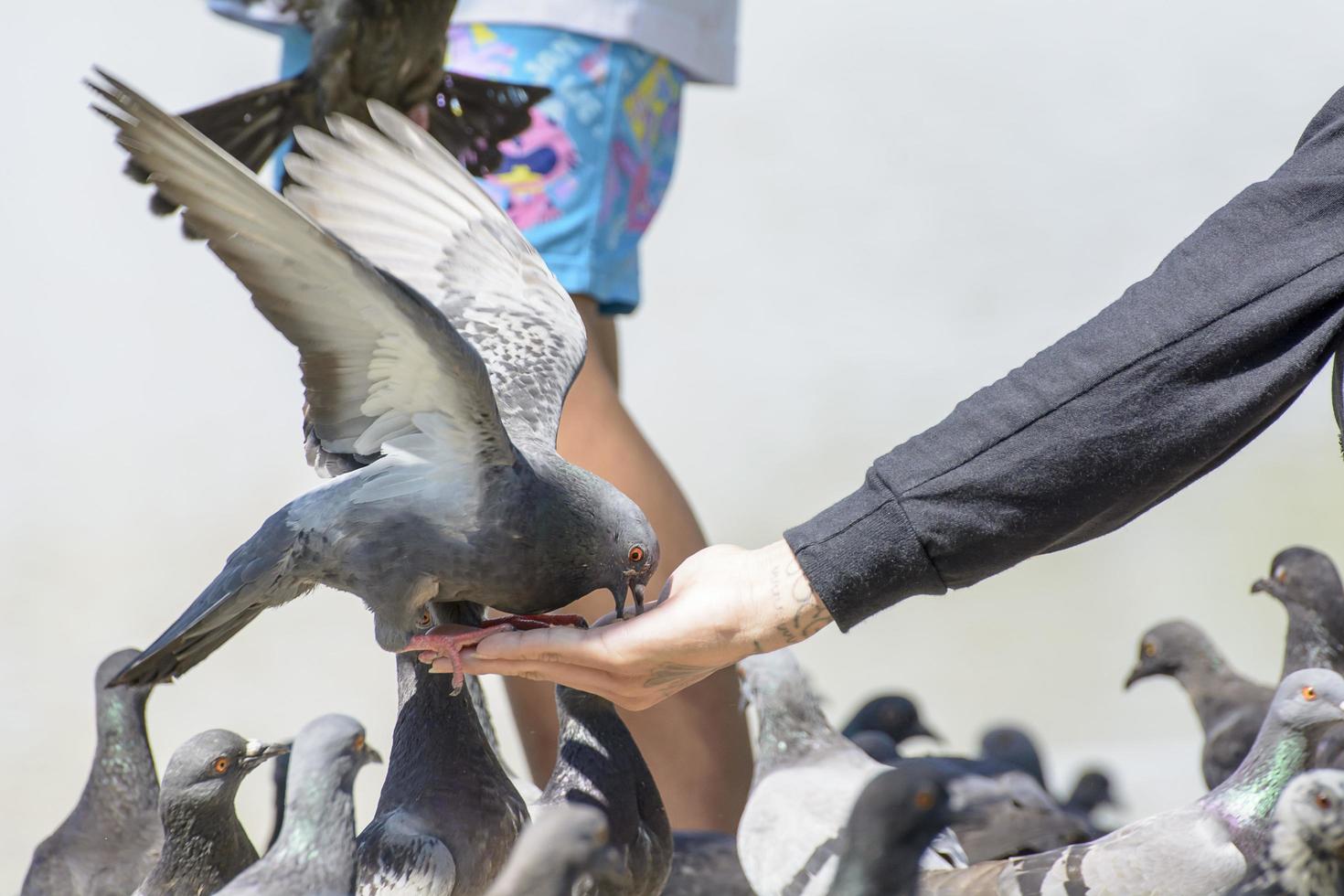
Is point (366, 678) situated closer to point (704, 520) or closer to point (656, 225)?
point (704, 520)

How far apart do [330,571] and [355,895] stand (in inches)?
19.9

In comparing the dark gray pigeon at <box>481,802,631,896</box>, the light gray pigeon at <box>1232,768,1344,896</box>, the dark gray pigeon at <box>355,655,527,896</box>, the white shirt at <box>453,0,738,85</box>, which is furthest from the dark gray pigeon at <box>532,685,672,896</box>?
the white shirt at <box>453,0,738,85</box>

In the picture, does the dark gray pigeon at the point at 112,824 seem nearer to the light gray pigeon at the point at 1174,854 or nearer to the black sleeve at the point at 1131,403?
the light gray pigeon at the point at 1174,854

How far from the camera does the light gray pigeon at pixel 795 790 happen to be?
299 centimetres

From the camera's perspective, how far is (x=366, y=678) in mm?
6242

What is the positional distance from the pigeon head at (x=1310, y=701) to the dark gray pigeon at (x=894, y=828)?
0.94 m

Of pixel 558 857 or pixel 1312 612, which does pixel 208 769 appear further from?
pixel 1312 612

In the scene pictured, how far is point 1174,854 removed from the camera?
8.82ft

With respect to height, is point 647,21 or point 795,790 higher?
point 647,21

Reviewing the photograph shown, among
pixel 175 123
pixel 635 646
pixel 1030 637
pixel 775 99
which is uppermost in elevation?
pixel 775 99

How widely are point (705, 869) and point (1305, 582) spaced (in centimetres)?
157

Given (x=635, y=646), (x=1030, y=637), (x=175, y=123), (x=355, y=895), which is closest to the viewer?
(x=175, y=123)

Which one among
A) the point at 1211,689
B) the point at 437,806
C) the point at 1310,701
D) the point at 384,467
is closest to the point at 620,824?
the point at 437,806

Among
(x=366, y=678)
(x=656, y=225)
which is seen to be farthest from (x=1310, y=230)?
(x=656, y=225)
